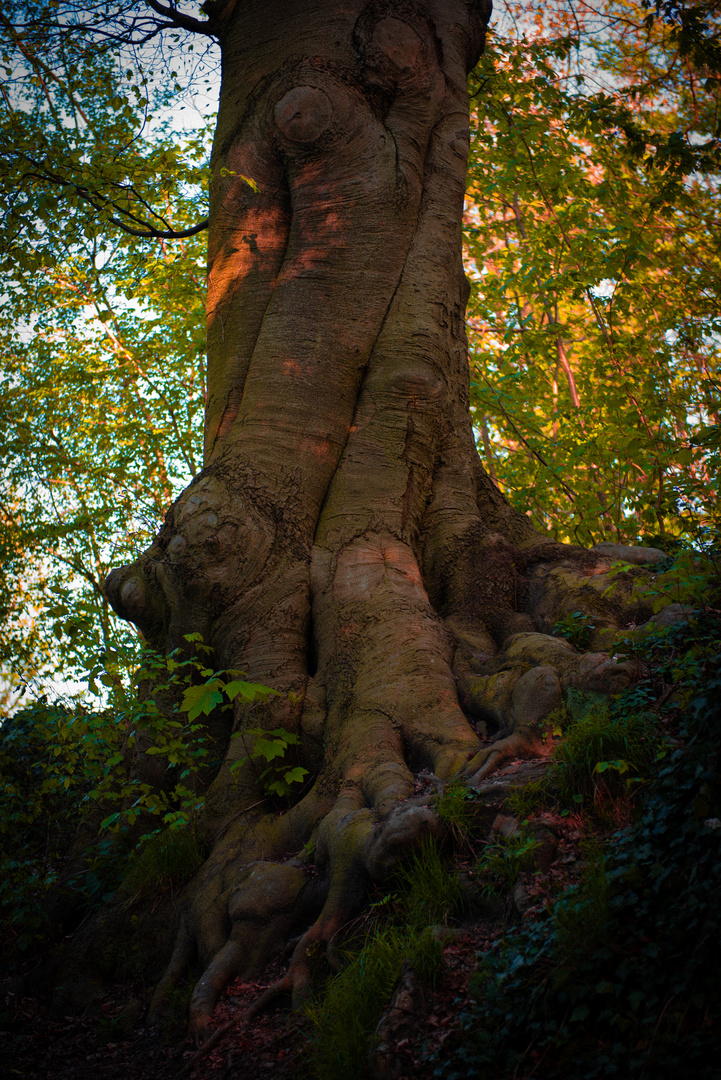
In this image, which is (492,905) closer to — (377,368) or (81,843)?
(81,843)

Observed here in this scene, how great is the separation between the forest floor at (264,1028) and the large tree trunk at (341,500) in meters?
0.18

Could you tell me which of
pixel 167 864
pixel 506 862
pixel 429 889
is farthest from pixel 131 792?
pixel 506 862

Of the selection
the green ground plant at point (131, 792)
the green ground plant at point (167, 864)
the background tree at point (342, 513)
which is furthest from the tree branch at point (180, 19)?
the green ground plant at point (167, 864)

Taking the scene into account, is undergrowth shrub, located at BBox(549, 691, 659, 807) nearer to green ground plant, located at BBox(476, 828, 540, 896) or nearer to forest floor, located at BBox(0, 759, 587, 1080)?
forest floor, located at BBox(0, 759, 587, 1080)

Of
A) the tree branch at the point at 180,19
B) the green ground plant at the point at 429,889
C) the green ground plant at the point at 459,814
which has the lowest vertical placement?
the green ground plant at the point at 429,889

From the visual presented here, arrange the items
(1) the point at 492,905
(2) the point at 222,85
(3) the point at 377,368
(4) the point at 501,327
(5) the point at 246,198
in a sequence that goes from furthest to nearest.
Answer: (4) the point at 501,327 → (2) the point at 222,85 → (5) the point at 246,198 → (3) the point at 377,368 → (1) the point at 492,905

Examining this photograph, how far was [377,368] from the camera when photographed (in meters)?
5.15

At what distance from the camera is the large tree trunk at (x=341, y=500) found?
3.50 metres

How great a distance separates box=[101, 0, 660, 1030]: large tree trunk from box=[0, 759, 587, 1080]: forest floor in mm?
185

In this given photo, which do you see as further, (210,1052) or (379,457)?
(379,457)

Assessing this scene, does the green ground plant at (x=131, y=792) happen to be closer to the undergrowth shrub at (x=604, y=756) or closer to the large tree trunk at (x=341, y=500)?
the large tree trunk at (x=341, y=500)

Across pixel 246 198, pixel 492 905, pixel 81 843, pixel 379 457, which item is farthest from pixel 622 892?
pixel 246 198

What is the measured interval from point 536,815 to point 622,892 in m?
0.71

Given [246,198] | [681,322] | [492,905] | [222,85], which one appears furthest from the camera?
[681,322]
